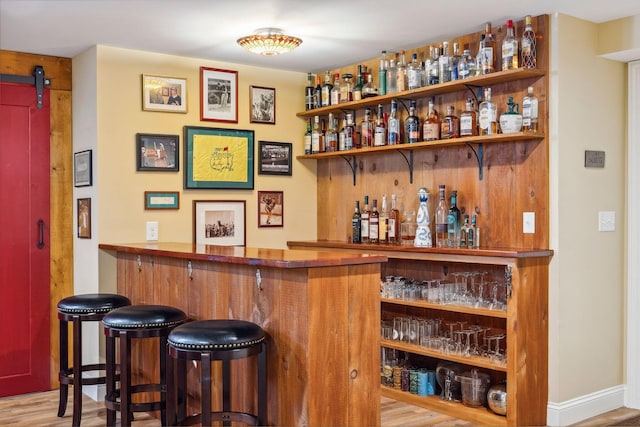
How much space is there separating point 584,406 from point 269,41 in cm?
278

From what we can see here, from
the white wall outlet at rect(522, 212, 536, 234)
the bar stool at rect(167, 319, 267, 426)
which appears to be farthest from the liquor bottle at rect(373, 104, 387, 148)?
the bar stool at rect(167, 319, 267, 426)

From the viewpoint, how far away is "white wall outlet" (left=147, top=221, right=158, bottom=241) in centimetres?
452

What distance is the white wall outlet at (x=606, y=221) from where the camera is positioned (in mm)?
3938

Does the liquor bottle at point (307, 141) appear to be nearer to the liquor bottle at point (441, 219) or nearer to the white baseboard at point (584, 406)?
the liquor bottle at point (441, 219)

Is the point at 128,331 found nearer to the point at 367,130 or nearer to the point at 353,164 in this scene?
the point at 367,130

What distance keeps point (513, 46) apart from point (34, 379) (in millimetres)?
3733

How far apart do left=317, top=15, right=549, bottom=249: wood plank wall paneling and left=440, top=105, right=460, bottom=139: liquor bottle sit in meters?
0.10

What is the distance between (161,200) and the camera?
4582 mm

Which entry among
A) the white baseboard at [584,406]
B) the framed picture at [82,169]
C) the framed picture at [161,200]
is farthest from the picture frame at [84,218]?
the white baseboard at [584,406]

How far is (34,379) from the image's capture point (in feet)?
15.0

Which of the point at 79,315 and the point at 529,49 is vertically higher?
the point at 529,49

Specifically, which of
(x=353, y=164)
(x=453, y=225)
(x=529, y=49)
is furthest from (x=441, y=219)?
(x=529, y=49)

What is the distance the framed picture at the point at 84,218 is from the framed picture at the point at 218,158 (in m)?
0.67

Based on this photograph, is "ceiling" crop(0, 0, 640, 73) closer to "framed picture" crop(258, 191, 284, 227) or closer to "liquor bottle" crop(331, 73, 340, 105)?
"liquor bottle" crop(331, 73, 340, 105)
